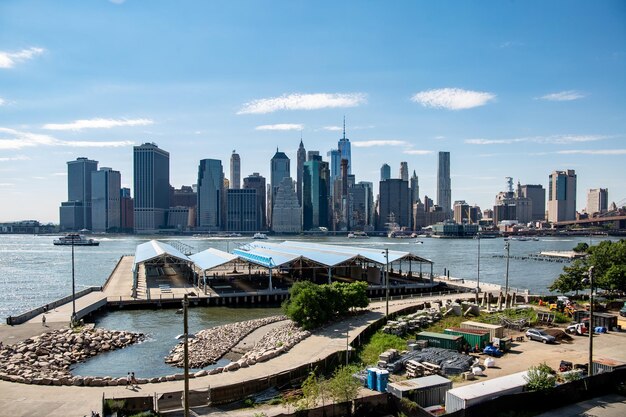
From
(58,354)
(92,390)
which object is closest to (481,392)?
(92,390)

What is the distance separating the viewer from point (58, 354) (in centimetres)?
2991

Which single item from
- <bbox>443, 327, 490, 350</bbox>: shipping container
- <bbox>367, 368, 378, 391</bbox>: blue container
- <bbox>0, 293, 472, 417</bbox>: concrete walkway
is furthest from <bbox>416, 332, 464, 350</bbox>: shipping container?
→ <bbox>367, 368, 378, 391</bbox>: blue container

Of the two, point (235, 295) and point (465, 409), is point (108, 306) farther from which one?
point (465, 409)

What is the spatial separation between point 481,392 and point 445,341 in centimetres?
887

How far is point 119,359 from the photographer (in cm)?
3134

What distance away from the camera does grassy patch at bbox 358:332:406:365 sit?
26586 millimetres

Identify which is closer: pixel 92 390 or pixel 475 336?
pixel 92 390

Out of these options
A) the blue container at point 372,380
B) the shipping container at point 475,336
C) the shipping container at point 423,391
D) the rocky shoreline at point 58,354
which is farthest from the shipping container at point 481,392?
the rocky shoreline at point 58,354

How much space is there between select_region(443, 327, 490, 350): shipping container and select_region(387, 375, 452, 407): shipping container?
8.34 meters

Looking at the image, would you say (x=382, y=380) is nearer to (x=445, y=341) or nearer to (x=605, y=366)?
(x=445, y=341)

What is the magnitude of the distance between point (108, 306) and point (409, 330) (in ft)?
96.2

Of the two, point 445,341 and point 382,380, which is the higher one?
point 382,380

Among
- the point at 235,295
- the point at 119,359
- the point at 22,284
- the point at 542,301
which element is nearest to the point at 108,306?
the point at 235,295

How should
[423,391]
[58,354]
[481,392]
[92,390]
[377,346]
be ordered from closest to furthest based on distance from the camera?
[481,392] → [423,391] → [92,390] → [377,346] → [58,354]
